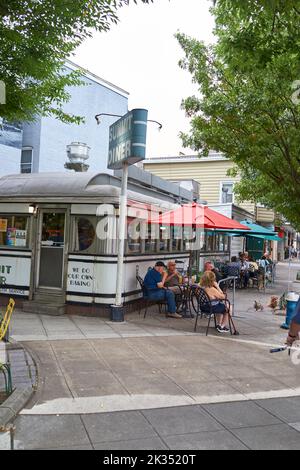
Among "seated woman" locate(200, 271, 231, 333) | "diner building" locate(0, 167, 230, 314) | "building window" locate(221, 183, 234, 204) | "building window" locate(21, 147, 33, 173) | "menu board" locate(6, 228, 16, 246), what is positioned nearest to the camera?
"seated woman" locate(200, 271, 231, 333)

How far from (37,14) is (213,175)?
20.7 metres

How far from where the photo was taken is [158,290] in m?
9.98

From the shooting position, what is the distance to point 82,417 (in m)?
4.40

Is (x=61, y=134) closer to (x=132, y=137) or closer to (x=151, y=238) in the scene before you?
(x=151, y=238)

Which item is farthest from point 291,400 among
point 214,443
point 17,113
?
point 17,113

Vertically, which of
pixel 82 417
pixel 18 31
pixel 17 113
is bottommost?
pixel 82 417

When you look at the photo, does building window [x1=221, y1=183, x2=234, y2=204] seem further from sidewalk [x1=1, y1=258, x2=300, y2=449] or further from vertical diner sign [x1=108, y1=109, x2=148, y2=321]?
sidewalk [x1=1, y1=258, x2=300, y2=449]

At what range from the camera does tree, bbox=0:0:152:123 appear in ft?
19.7

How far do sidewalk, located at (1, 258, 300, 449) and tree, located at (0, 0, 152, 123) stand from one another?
419cm

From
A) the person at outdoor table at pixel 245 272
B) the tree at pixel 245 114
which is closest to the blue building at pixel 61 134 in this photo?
the tree at pixel 245 114

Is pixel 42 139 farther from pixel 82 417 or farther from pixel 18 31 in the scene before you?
pixel 82 417

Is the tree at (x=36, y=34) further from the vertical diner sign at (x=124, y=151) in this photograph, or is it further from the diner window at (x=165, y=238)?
the diner window at (x=165, y=238)

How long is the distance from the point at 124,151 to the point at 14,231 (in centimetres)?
356

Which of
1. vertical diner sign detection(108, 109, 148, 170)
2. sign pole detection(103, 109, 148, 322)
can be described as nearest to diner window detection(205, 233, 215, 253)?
sign pole detection(103, 109, 148, 322)
